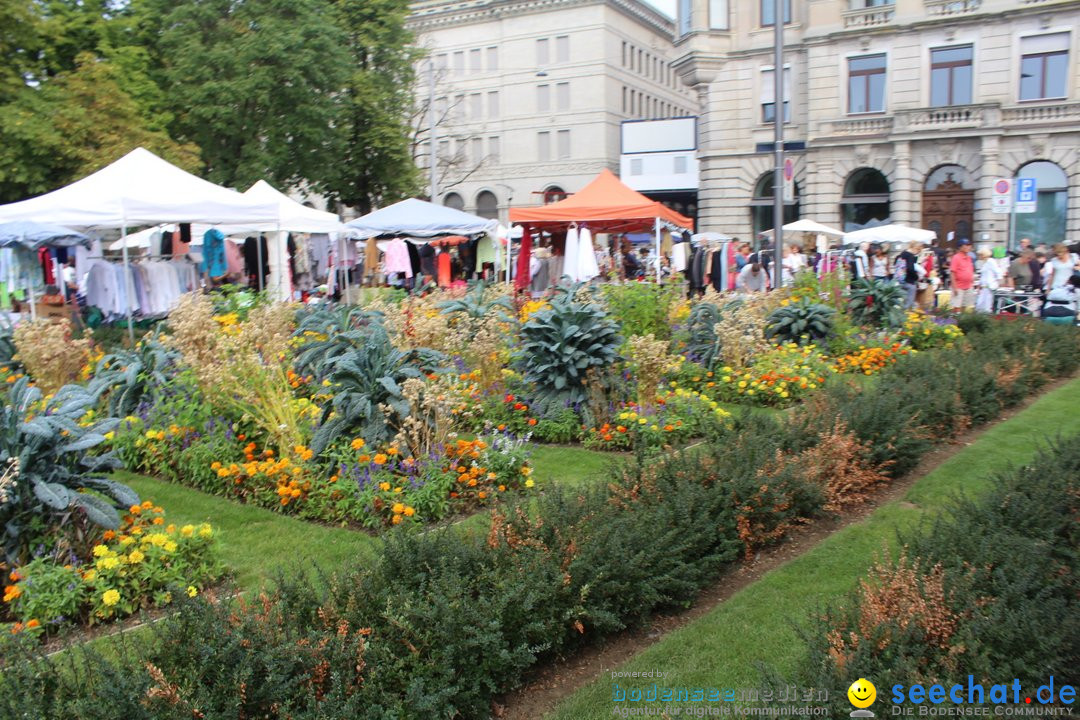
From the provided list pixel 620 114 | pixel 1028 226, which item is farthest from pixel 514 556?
pixel 620 114

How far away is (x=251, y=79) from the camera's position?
2359 centimetres

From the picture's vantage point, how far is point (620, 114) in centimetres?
5728

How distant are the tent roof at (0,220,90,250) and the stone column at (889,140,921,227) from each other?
27.4 metres

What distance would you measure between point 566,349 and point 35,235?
10254 mm

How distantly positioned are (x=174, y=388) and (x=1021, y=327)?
10735 mm

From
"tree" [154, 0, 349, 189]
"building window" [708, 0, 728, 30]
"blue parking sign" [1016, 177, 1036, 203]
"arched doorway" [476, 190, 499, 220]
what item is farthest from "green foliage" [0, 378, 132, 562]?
"arched doorway" [476, 190, 499, 220]

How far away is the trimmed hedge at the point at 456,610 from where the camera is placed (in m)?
3.16

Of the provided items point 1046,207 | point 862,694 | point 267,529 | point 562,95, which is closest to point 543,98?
point 562,95

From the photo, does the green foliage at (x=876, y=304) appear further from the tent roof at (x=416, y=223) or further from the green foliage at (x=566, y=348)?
the tent roof at (x=416, y=223)

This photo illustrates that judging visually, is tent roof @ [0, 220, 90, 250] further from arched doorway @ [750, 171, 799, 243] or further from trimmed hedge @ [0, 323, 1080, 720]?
arched doorway @ [750, 171, 799, 243]

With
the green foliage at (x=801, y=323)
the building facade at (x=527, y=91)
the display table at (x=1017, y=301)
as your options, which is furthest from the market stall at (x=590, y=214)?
the building facade at (x=527, y=91)

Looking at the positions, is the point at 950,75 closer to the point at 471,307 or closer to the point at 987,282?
the point at 987,282

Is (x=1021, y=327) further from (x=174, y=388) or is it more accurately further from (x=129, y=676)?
(x=129, y=676)

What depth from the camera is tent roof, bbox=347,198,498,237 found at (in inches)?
712
